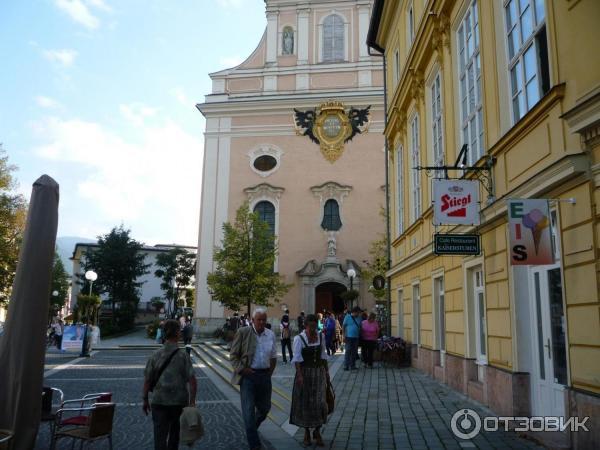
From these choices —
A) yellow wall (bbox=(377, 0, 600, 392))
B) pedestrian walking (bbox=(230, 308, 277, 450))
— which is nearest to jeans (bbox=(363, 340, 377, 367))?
yellow wall (bbox=(377, 0, 600, 392))

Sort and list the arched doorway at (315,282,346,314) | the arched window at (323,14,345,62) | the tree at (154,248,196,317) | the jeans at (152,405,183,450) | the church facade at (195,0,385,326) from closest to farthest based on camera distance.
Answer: the jeans at (152,405,183,450)
the arched doorway at (315,282,346,314)
the church facade at (195,0,385,326)
the arched window at (323,14,345,62)
the tree at (154,248,196,317)

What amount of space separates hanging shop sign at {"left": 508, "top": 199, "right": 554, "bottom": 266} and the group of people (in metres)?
2.65

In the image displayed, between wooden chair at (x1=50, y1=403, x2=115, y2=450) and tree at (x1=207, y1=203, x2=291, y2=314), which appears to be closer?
wooden chair at (x1=50, y1=403, x2=115, y2=450)

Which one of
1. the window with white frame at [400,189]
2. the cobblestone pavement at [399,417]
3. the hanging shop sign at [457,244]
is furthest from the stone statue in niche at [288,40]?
the hanging shop sign at [457,244]

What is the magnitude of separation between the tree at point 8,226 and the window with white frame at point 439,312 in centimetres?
2631

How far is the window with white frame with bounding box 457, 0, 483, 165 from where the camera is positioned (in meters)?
10.3

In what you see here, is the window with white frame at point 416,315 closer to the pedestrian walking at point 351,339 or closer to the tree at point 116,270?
the pedestrian walking at point 351,339

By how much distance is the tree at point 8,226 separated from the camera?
32.8 m

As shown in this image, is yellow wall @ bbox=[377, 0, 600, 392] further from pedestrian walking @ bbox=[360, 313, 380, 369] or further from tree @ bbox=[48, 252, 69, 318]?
tree @ bbox=[48, 252, 69, 318]

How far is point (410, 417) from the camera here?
879 centimetres

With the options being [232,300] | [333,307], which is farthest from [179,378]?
[333,307]

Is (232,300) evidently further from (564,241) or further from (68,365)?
(564,241)

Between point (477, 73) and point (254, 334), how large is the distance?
6.42m

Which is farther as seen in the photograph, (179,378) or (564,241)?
(564,241)
